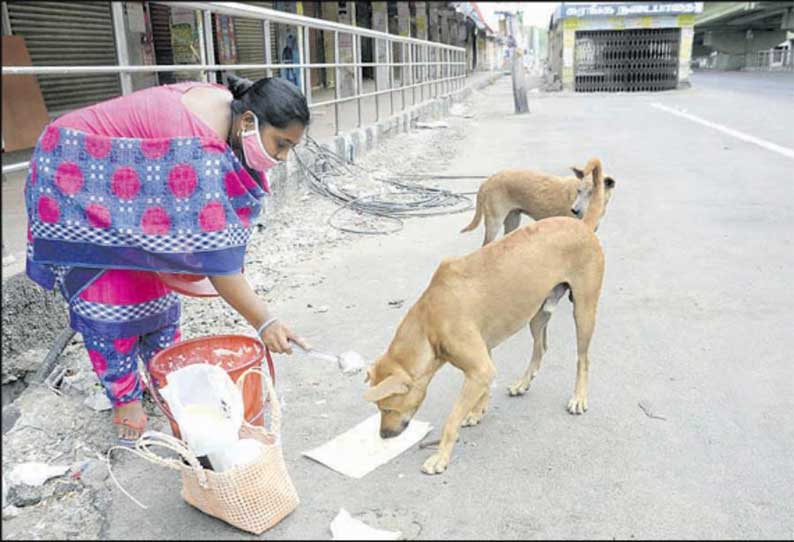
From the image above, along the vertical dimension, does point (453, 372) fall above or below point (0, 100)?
below

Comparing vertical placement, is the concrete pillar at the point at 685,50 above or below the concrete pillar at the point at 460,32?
below

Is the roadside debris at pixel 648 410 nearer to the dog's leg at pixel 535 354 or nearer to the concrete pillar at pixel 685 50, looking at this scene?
the dog's leg at pixel 535 354

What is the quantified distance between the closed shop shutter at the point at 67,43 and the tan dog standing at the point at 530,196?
5.73 m

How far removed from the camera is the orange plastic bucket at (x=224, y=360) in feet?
9.12

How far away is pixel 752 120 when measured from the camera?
14.2 metres

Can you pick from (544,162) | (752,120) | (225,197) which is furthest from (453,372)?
(752,120)

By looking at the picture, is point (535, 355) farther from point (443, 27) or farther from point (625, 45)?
point (443, 27)

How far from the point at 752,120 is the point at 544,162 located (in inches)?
256

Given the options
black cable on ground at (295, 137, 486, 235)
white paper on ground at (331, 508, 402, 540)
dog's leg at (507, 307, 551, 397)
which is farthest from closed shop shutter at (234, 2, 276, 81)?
white paper on ground at (331, 508, 402, 540)

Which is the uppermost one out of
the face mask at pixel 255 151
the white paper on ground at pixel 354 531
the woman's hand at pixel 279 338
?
the face mask at pixel 255 151

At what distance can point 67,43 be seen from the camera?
9906 millimetres

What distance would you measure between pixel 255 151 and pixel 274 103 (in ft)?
0.68

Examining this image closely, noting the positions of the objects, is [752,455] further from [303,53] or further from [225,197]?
[303,53]

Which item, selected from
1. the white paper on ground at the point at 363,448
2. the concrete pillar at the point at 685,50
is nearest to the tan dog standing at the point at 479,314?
the white paper on ground at the point at 363,448
